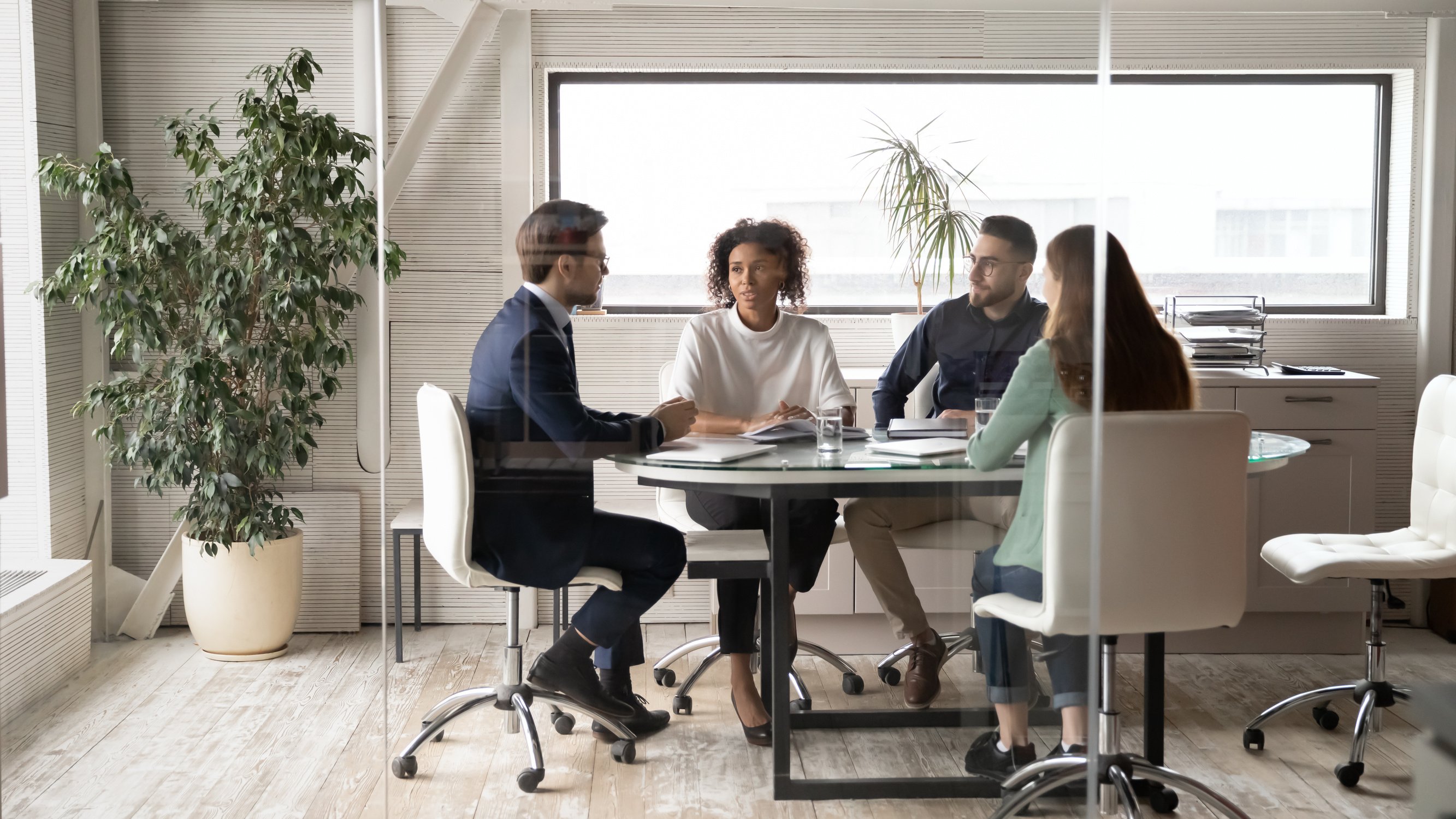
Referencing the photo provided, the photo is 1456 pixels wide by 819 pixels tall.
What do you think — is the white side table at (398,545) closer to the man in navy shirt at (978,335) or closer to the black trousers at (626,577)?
the black trousers at (626,577)

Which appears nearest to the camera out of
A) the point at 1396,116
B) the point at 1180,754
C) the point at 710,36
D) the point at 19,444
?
the point at 710,36

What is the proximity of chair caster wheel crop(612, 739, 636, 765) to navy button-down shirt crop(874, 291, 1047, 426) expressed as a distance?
86cm

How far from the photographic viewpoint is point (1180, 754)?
106 inches

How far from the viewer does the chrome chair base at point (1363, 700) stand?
2655 mm

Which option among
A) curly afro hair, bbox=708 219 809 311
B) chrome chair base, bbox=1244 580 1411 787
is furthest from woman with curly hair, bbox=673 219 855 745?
chrome chair base, bbox=1244 580 1411 787

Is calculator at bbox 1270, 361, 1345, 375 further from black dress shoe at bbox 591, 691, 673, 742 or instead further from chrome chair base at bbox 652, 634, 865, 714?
black dress shoe at bbox 591, 691, 673, 742

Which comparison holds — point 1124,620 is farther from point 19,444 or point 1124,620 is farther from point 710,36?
point 19,444

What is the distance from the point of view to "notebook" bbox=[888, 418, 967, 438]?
1854 millimetres

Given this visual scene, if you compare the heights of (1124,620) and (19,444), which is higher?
(19,444)

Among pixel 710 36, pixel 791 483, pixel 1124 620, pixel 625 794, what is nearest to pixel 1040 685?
pixel 1124 620

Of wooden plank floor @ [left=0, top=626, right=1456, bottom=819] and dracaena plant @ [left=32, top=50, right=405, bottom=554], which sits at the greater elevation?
dracaena plant @ [left=32, top=50, right=405, bottom=554]

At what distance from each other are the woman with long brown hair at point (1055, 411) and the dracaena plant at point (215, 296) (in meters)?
1.47

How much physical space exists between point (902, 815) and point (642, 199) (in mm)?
1142

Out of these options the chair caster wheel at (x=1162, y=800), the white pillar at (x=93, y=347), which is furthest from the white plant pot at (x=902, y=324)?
the white pillar at (x=93, y=347)
